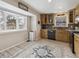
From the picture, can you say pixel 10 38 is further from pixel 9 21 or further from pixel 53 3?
pixel 53 3

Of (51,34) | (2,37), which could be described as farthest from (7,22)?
(51,34)

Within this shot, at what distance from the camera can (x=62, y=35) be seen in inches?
319

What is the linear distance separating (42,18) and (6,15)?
189 inches

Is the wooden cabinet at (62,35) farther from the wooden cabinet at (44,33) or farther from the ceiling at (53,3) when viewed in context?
the ceiling at (53,3)

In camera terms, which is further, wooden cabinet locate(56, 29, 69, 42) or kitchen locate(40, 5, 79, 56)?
kitchen locate(40, 5, 79, 56)

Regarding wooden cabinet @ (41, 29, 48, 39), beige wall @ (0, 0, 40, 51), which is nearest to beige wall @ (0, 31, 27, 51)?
beige wall @ (0, 0, 40, 51)

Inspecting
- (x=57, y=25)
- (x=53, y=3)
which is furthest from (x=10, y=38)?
(x=57, y=25)

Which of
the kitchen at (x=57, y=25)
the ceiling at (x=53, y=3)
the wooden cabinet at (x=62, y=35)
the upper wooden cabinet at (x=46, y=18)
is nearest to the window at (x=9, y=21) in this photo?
→ the ceiling at (x=53, y=3)

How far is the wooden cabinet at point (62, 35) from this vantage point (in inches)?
307

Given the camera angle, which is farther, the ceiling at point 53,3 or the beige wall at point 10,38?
Result: the ceiling at point 53,3

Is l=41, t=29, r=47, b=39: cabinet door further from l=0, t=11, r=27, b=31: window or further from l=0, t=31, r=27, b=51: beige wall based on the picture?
l=0, t=31, r=27, b=51: beige wall

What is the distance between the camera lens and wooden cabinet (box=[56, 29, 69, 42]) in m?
7.79

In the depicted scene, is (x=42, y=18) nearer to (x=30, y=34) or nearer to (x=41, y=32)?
(x=41, y=32)

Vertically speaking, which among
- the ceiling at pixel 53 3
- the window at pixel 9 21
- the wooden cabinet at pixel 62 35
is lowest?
the wooden cabinet at pixel 62 35
